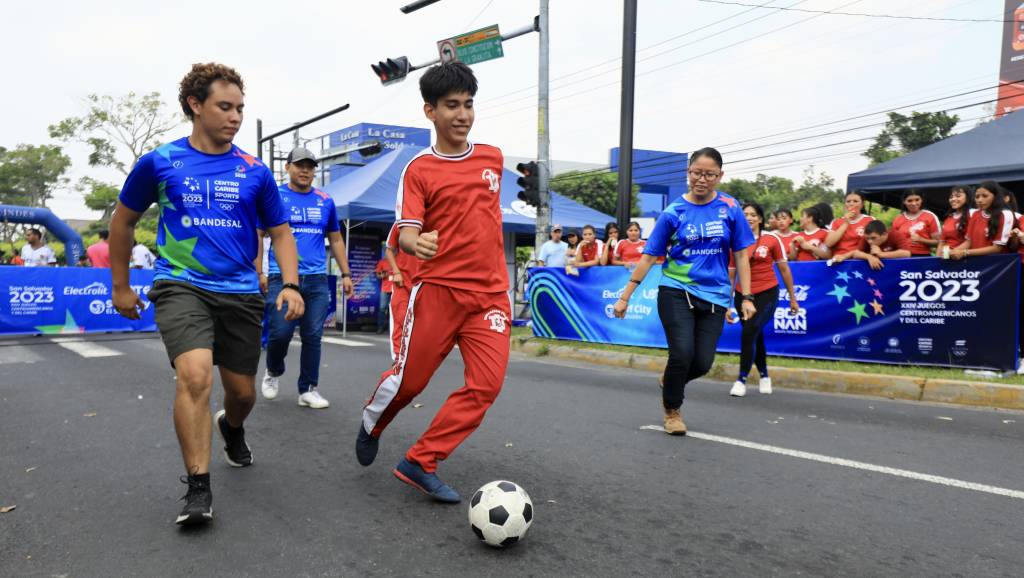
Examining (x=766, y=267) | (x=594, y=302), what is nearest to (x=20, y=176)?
(x=594, y=302)

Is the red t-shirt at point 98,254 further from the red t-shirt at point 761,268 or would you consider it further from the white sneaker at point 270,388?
the red t-shirt at point 761,268

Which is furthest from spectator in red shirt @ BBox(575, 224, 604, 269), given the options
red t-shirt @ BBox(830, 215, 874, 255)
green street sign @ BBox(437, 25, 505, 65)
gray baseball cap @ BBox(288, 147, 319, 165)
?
gray baseball cap @ BBox(288, 147, 319, 165)

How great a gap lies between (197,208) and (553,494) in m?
2.05

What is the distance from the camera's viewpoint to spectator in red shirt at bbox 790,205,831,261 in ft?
29.7

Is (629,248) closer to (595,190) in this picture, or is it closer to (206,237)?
(206,237)

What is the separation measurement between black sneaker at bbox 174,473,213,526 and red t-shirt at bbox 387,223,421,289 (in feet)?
3.93

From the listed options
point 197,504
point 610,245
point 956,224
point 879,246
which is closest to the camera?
point 197,504

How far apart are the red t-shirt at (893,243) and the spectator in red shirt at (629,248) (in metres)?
3.39

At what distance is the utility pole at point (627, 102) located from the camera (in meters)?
11.6

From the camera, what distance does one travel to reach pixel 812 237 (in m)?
9.16

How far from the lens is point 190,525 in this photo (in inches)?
114

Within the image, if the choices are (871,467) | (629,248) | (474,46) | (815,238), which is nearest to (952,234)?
(815,238)

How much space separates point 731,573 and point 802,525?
0.69 meters

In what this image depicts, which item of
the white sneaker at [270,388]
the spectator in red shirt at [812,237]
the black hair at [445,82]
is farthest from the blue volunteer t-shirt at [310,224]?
the spectator in red shirt at [812,237]
